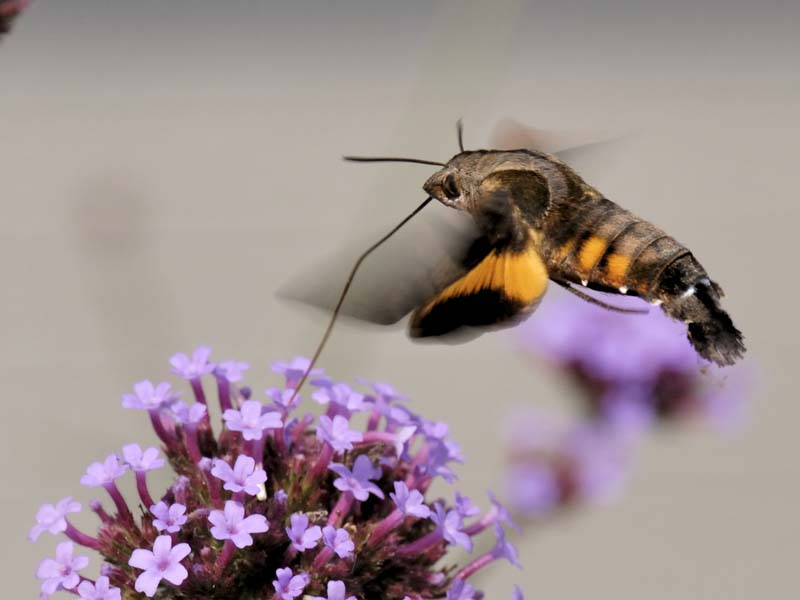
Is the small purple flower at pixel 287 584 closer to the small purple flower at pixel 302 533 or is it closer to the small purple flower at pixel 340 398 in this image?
the small purple flower at pixel 302 533

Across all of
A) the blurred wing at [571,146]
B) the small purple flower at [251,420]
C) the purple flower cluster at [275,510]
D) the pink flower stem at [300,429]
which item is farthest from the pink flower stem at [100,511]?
the blurred wing at [571,146]

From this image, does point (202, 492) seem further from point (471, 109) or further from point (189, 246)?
point (189, 246)

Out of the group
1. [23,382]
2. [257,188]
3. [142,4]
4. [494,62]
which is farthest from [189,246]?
[494,62]

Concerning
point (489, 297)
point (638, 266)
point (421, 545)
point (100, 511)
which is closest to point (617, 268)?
point (638, 266)

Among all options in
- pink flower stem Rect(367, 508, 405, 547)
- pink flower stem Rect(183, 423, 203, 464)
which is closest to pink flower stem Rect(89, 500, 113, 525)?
pink flower stem Rect(183, 423, 203, 464)

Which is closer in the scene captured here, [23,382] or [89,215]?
[89,215]

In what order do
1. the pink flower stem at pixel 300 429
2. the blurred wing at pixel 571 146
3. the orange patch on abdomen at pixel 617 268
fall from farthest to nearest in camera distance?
1. the blurred wing at pixel 571 146
2. the pink flower stem at pixel 300 429
3. the orange patch on abdomen at pixel 617 268
